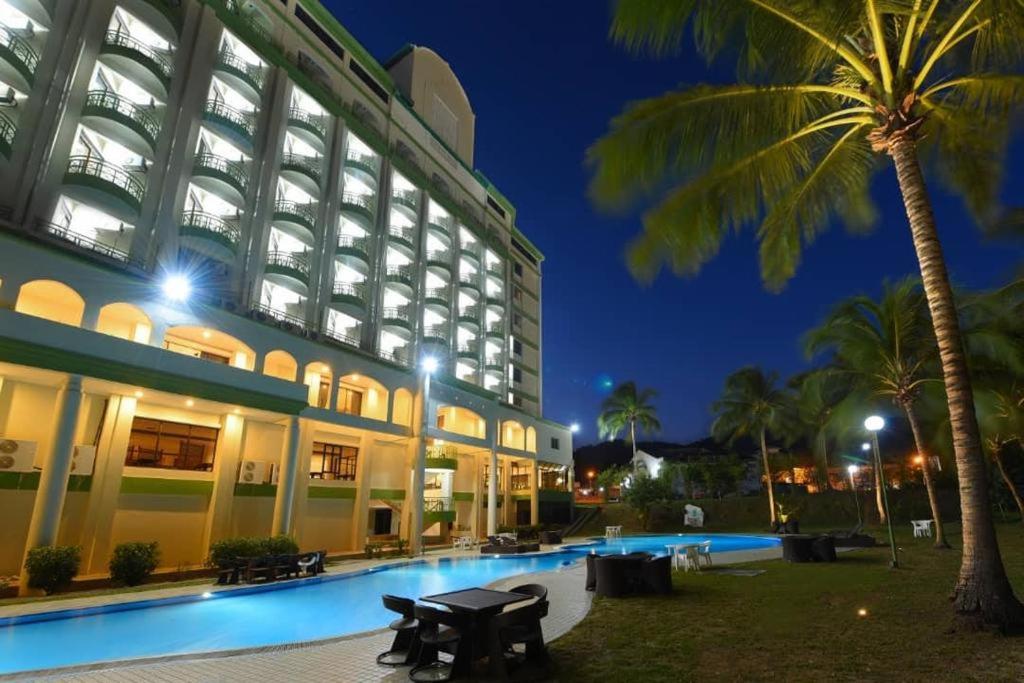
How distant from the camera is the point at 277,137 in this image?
2533 cm

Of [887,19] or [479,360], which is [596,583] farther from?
[479,360]

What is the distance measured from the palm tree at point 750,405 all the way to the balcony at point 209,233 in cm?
3549

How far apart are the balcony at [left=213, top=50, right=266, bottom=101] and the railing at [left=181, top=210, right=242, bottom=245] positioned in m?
6.52

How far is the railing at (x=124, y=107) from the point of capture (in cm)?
1842

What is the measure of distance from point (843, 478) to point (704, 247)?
48.5 metres

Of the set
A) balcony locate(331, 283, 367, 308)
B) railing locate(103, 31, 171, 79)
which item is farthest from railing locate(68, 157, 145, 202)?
balcony locate(331, 283, 367, 308)

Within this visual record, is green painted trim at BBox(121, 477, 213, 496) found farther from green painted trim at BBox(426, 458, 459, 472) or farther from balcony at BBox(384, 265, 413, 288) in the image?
balcony at BBox(384, 265, 413, 288)

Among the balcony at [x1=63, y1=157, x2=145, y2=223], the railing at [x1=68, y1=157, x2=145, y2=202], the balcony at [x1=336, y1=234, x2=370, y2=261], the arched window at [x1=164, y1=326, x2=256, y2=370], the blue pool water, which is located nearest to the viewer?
the blue pool water

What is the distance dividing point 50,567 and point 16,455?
14.6 feet

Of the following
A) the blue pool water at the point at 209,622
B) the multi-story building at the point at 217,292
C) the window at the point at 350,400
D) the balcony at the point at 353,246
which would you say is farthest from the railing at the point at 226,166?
the blue pool water at the point at 209,622

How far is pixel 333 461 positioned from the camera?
26.2 m

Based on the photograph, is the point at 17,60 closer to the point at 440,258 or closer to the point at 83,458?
the point at 83,458

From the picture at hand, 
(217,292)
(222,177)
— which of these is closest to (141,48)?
(222,177)

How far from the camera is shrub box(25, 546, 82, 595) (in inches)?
508
